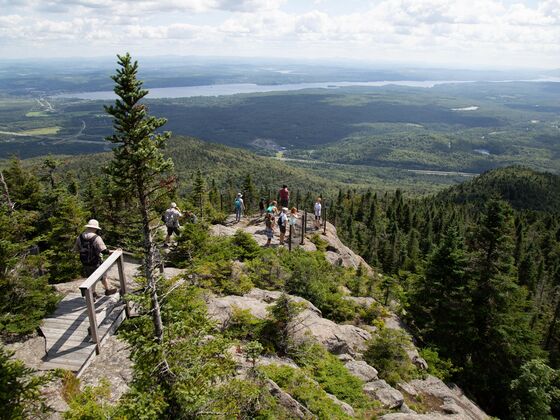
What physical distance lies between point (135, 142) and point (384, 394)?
1122 centimetres

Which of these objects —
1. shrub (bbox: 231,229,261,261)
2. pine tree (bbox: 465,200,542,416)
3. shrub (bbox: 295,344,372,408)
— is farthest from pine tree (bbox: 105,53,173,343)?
pine tree (bbox: 465,200,542,416)

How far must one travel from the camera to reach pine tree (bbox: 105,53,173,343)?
5785 millimetres

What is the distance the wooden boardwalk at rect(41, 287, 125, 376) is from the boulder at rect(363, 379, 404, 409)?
8267 mm

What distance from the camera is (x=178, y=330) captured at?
662cm

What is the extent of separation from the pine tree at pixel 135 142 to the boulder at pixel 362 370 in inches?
366

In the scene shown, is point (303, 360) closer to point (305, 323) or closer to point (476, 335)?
point (305, 323)

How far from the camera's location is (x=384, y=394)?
12211mm

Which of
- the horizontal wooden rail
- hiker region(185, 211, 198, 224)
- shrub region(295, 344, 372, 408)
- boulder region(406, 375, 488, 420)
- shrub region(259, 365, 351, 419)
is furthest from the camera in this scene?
hiker region(185, 211, 198, 224)

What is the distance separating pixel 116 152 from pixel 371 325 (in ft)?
52.9

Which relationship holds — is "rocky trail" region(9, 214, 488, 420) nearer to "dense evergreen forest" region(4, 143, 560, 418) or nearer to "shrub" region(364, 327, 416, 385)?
"shrub" region(364, 327, 416, 385)

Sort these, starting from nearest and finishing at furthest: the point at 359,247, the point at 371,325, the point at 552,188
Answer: the point at 371,325 → the point at 359,247 → the point at 552,188

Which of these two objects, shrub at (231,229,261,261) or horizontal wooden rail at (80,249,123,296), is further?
shrub at (231,229,261,261)

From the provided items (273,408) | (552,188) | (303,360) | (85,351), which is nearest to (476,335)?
(303,360)

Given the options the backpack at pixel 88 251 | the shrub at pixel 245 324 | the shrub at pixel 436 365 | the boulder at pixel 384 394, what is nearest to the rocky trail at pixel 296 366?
the boulder at pixel 384 394
